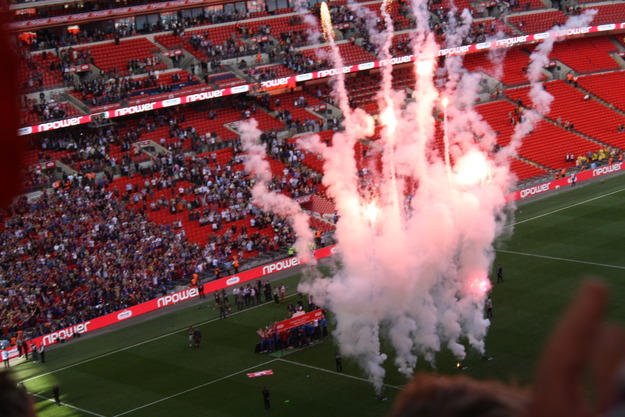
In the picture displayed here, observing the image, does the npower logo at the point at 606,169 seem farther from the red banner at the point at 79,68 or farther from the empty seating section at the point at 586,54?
the red banner at the point at 79,68

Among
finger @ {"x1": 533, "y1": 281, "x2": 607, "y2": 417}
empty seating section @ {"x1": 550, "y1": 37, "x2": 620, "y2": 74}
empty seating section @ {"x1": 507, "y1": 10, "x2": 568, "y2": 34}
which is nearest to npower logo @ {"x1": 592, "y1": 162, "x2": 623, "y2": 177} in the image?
empty seating section @ {"x1": 550, "y1": 37, "x2": 620, "y2": 74}

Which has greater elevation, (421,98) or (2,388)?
(2,388)

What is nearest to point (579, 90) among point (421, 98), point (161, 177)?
point (421, 98)

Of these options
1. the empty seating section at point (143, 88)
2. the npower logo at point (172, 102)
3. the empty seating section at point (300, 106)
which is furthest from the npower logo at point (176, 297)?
the empty seating section at point (300, 106)

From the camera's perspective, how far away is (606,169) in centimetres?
6156

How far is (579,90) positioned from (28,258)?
4448 cm

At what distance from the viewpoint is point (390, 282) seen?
112ft

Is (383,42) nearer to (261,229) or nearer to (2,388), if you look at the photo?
(261,229)

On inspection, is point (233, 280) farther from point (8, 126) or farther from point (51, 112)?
point (8, 126)

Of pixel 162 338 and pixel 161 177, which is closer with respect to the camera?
pixel 162 338

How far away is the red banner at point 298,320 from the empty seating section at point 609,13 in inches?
1861

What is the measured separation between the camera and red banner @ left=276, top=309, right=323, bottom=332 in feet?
118

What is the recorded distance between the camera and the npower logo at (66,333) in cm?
3978

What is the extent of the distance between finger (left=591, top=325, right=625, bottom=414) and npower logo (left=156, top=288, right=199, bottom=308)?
4242 cm
